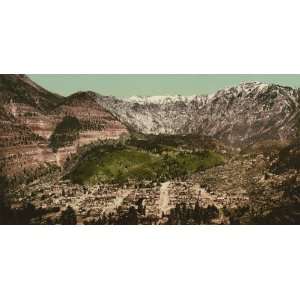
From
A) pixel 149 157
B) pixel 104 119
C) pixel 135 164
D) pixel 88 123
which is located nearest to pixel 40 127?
pixel 88 123

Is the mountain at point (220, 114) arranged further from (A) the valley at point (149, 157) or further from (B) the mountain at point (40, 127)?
(B) the mountain at point (40, 127)

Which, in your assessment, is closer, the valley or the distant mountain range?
the valley

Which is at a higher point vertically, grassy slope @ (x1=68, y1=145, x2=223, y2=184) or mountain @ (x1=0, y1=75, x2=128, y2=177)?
mountain @ (x1=0, y1=75, x2=128, y2=177)

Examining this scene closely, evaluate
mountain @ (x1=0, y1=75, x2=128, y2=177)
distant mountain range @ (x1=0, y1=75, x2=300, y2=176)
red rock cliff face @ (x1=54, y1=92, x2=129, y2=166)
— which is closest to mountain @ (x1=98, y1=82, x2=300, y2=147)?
distant mountain range @ (x1=0, y1=75, x2=300, y2=176)

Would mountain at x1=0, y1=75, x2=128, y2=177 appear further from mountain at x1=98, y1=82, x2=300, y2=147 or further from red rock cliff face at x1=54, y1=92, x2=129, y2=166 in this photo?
mountain at x1=98, y1=82, x2=300, y2=147

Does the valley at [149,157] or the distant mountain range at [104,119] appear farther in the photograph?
the distant mountain range at [104,119]

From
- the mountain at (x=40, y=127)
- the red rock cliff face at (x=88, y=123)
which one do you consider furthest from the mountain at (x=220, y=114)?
the mountain at (x=40, y=127)

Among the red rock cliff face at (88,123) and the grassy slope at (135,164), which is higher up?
the red rock cliff face at (88,123)
